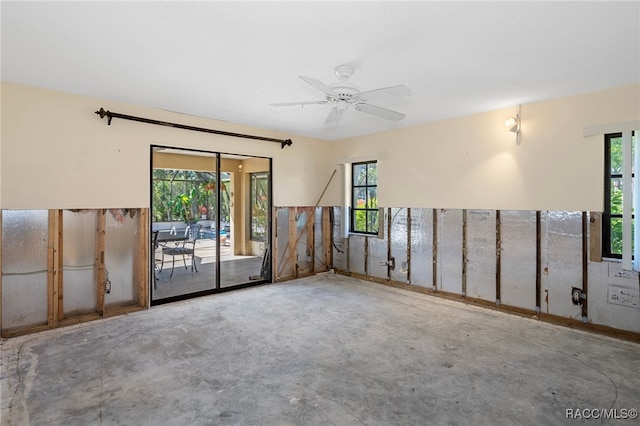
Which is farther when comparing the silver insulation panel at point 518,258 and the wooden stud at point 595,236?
the silver insulation panel at point 518,258

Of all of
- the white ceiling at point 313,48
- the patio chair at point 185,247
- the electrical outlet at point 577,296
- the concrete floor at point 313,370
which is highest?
the white ceiling at point 313,48

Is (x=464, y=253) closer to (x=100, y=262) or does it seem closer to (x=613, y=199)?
(x=613, y=199)

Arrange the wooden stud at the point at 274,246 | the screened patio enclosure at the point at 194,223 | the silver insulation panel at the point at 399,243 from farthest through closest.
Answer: the wooden stud at the point at 274,246
the silver insulation panel at the point at 399,243
the screened patio enclosure at the point at 194,223

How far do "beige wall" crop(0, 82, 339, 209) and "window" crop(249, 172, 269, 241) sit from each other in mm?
1465

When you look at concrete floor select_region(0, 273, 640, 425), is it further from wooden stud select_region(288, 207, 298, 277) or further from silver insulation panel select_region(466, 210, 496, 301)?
wooden stud select_region(288, 207, 298, 277)

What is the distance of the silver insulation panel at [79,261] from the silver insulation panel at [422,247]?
457 cm

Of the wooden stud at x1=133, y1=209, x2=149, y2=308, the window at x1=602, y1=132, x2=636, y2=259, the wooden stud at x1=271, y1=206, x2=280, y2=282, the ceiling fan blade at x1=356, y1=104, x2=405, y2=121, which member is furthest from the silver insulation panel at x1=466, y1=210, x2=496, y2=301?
the wooden stud at x1=133, y1=209, x2=149, y2=308

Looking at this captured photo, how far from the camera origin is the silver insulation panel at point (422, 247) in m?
5.27

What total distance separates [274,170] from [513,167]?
3.75 meters

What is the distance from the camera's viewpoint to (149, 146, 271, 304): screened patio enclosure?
484cm

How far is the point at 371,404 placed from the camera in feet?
7.75

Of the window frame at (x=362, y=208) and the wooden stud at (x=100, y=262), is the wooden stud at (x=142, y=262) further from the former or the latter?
the window frame at (x=362, y=208)

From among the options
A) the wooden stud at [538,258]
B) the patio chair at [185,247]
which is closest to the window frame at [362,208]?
the wooden stud at [538,258]

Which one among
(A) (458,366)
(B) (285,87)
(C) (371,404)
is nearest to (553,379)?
(A) (458,366)
